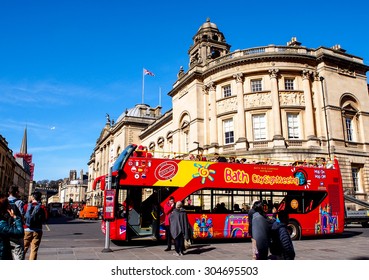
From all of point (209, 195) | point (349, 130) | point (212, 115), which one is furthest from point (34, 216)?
point (349, 130)

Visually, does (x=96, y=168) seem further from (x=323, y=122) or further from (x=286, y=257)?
(x=286, y=257)

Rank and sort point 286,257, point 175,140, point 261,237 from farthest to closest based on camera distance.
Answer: point 175,140
point 261,237
point 286,257

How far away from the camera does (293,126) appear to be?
29.8 metres

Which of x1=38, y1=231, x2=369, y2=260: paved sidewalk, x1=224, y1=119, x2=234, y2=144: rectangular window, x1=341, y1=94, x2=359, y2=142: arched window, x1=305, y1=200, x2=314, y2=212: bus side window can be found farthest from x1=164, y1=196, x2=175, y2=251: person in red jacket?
x1=341, y1=94, x2=359, y2=142: arched window

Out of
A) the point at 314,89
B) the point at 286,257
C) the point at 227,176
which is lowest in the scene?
the point at 286,257

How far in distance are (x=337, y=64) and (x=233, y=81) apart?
1039 centimetres

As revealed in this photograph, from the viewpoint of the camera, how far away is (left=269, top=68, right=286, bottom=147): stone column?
28312 millimetres

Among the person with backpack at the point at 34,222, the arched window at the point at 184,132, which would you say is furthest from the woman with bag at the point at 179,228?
the arched window at the point at 184,132

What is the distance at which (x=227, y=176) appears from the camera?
14.3m

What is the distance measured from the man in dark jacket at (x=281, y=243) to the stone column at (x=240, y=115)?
2417 cm

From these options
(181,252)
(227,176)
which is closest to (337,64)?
(227,176)

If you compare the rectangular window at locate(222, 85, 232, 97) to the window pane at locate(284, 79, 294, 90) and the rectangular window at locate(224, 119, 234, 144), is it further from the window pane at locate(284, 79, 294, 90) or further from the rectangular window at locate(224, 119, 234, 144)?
the window pane at locate(284, 79, 294, 90)

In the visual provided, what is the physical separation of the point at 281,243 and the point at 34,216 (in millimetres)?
5839
